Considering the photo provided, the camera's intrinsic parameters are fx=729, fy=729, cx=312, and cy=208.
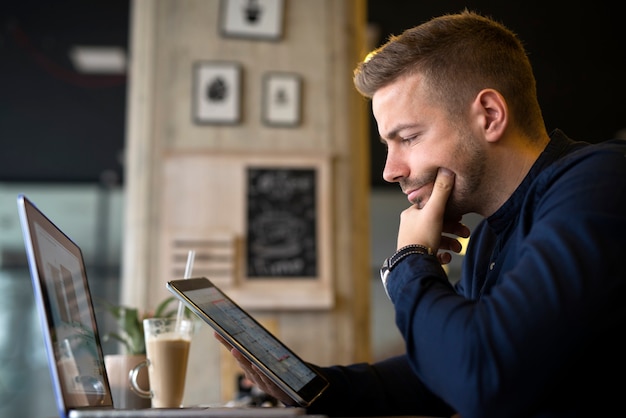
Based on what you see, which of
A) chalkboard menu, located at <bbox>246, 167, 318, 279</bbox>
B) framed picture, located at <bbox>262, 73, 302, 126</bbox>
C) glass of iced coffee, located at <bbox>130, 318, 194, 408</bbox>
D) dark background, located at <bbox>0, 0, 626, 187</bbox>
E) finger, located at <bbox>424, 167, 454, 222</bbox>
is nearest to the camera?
finger, located at <bbox>424, 167, 454, 222</bbox>

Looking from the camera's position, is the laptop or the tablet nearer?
the laptop

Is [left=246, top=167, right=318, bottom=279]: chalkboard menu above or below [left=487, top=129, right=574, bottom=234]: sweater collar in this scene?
below

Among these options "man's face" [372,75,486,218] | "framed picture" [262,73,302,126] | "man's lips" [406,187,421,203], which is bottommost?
"man's lips" [406,187,421,203]

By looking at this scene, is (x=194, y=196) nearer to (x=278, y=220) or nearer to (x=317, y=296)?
(x=278, y=220)

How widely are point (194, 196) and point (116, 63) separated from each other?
329 cm

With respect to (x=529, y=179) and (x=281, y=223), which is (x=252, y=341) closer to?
(x=529, y=179)

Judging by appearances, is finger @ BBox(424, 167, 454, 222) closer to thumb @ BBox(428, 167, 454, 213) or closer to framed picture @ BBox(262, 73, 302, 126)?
thumb @ BBox(428, 167, 454, 213)

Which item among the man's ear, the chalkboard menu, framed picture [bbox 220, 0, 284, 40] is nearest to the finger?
the man's ear

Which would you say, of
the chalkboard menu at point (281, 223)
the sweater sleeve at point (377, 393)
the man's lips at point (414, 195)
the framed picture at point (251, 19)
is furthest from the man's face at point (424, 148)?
the framed picture at point (251, 19)

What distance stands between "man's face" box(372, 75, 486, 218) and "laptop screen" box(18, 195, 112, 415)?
629 millimetres

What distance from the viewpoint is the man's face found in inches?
55.5

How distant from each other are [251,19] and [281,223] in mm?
1088

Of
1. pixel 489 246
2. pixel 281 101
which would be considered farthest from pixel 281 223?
pixel 489 246

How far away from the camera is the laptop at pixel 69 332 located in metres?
0.90
